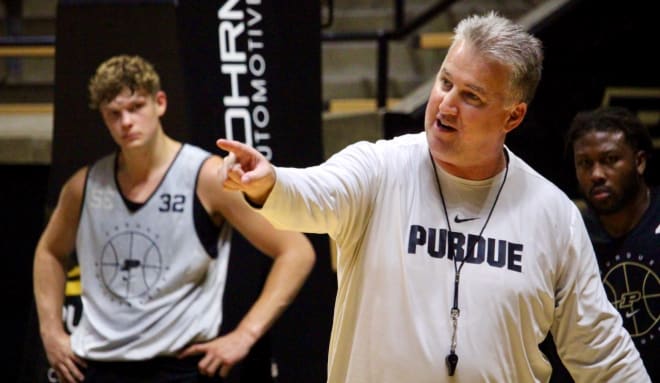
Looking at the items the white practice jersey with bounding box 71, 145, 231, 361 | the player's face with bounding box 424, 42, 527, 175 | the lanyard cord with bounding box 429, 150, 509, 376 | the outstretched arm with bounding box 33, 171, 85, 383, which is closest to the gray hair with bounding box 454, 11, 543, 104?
the player's face with bounding box 424, 42, 527, 175

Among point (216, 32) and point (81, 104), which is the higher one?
point (216, 32)

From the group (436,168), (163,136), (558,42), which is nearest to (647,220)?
(436,168)

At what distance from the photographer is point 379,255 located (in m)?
2.57

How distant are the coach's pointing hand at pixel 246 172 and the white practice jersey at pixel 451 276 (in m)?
0.19

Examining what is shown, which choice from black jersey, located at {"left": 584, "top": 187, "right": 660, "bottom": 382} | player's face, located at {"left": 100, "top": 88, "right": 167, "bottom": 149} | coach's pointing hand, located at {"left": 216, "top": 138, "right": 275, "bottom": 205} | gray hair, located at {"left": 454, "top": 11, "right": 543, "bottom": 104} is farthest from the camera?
player's face, located at {"left": 100, "top": 88, "right": 167, "bottom": 149}

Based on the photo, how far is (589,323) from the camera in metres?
2.63

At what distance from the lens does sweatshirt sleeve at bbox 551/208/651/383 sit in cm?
263

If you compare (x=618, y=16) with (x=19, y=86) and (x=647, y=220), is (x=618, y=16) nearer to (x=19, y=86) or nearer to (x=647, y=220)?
(x=647, y=220)

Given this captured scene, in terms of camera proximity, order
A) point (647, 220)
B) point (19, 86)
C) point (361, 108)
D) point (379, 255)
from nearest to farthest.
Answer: point (379, 255), point (647, 220), point (361, 108), point (19, 86)

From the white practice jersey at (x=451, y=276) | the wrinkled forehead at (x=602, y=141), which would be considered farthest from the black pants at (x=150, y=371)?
the wrinkled forehead at (x=602, y=141)

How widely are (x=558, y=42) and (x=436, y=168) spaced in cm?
317

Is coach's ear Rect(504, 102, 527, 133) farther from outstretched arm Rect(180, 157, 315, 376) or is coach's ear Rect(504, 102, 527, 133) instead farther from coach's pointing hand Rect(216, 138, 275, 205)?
outstretched arm Rect(180, 157, 315, 376)

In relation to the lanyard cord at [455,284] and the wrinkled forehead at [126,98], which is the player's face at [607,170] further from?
the wrinkled forehead at [126,98]

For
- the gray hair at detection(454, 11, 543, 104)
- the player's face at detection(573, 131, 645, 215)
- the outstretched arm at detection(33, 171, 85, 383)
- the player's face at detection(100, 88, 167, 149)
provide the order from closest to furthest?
the gray hair at detection(454, 11, 543, 104), the player's face at detection(573, 131, 645, 215), the player's face at detection(100, 88, 167, 149), the outstretched arm at detection(33, 171, 85, 383)
